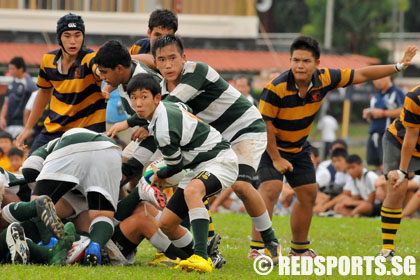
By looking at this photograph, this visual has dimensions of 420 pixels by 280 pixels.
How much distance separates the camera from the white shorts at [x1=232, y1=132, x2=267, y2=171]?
24.1 ft

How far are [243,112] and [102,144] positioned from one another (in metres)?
1.35

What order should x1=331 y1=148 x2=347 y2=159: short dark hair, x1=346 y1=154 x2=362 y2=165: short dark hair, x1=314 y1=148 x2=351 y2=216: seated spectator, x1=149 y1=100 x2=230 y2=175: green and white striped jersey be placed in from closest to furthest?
x1=149 y1=100 x2=230 y2=175: green and white striped jersey < x1=346 y1=154 x2=362 y2=165: short dark hair < x1=314 y1=148 x2=351 y2=216: seated spectator < x1=331 y1=148 x2=347 y2=159: short dark hair

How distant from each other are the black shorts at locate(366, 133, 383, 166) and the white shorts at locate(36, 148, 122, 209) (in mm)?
8089

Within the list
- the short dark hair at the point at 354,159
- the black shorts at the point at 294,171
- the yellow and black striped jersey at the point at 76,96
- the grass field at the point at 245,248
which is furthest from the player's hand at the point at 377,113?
the yellow and black striped jersey at the point at 76,96

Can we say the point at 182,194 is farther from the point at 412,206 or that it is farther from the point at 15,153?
the point at 412,206

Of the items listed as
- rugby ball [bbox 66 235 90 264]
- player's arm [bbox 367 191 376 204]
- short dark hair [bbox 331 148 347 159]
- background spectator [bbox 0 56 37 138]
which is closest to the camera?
rugby ball [bbox 66 235 90 264]

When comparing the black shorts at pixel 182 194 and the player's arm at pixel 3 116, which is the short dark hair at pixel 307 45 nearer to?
the black shorts at pixel 182 194

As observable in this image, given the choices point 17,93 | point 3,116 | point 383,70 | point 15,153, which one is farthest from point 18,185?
point 3,116

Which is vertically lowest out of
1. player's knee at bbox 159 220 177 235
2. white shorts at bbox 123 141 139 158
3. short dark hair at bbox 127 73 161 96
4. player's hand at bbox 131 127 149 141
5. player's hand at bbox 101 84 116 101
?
player's knee at bbox 159 220 177 235

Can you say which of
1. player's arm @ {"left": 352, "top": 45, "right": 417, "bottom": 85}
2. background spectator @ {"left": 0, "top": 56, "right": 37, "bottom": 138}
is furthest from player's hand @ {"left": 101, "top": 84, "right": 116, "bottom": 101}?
background spectator @ {"left": 0, "top": 56, "right": 37, "bottom": 138}

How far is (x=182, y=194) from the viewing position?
6.73m

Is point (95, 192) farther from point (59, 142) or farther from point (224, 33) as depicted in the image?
point (224, 33)

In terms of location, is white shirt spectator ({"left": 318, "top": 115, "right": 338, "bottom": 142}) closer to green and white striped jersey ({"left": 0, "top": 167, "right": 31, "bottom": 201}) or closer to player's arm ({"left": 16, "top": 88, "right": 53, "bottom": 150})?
player's arm ({"left": 16, "top": 88, "right": 53, "bottom": 150})

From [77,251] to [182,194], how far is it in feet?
3.14
